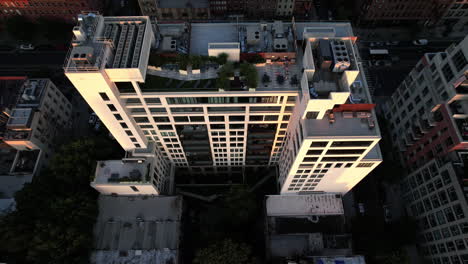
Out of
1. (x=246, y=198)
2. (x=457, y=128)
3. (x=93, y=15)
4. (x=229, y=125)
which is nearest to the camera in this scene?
(x=93, y=15)

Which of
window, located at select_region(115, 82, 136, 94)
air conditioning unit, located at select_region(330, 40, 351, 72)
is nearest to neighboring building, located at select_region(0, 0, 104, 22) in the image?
window, located at select_region(115, 82, 136, 94)

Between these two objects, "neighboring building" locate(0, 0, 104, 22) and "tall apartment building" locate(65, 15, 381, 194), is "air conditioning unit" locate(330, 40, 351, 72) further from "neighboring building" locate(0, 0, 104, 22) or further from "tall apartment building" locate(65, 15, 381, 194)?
"neighboring building" locate(0, 0, 104, 22)

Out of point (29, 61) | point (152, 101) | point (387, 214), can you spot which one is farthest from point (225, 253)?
point (29, 61)

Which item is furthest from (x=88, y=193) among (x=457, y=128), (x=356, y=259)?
(x=457, y=128)

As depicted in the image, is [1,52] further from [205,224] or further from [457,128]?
[457,128]

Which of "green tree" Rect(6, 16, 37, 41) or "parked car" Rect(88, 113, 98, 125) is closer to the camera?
"parked car" Rect(88, 113, 98, 125)

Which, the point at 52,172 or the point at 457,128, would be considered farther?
the point at 52,172

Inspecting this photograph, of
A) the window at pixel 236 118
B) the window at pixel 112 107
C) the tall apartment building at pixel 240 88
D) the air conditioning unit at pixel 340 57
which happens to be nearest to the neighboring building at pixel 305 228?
the tall apartment building at pixel 240 88
